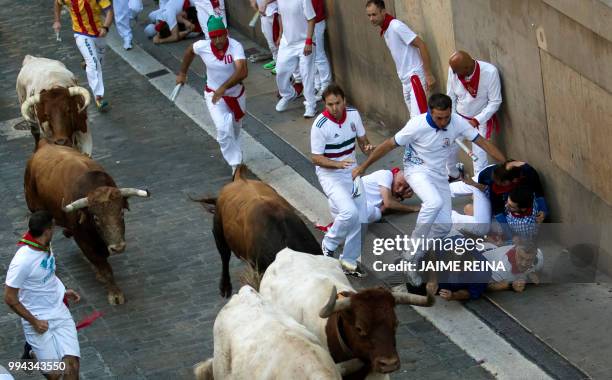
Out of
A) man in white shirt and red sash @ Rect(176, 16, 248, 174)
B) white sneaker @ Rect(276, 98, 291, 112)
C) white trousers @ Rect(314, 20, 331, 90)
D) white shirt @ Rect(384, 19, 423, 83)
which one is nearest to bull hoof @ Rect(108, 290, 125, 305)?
man in white shirt and red sash @ Rect(176, 16, 248, 174)

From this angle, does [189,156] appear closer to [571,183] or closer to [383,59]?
[383,59]

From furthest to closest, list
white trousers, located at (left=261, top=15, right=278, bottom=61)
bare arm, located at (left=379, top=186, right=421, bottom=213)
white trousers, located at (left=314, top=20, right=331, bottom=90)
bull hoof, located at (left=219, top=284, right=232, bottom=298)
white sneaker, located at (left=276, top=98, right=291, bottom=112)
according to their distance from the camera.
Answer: white trousers, located at (left=261, top=15, right=278, bottom=61) < white sneaker, located at (left=276, top=98, right=291, bottom=112) < white trousers, located at (left=314, top=20, right=331, bottom=90) < bare arm, located at (left=379, top=186, right=421, bottom=213) < bull hoof, located at (left=219, top=284, right=232, bottom=298)

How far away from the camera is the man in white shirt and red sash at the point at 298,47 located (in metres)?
17.0

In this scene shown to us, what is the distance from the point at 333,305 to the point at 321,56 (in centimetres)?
920

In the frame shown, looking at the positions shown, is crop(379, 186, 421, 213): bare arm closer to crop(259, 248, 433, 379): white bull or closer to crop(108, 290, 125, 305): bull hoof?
crop(108, 290, 125, 305): bull hoof

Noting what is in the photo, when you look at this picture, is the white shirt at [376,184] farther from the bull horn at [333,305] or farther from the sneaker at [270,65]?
the sneaker at [270,65]

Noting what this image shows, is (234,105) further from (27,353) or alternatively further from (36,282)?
(36,282)

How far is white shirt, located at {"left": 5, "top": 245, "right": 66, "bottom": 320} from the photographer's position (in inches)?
400

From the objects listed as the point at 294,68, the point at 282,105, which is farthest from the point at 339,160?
the point at 282,105

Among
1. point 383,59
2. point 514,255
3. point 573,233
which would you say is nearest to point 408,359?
point 514,255

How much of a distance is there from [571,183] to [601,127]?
98cm

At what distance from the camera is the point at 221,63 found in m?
15.4

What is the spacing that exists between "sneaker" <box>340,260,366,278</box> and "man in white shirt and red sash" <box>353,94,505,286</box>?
0.64 meters

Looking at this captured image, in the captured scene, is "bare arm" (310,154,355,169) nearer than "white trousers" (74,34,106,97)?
Yes
